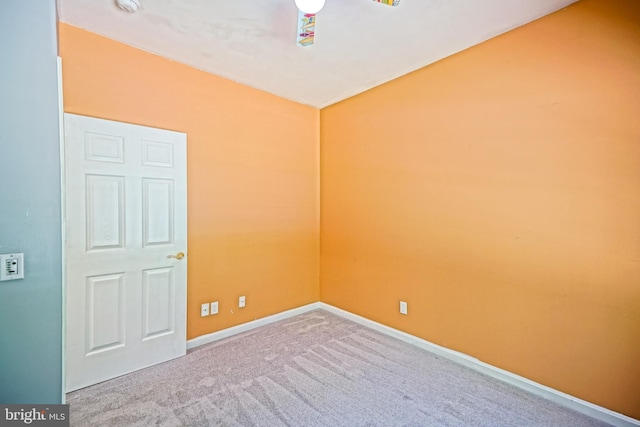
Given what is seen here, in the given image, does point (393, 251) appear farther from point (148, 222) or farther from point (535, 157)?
point (148, 222)

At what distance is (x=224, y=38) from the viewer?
86.6 inches

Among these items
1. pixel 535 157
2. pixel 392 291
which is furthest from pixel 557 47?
pixel 392 291

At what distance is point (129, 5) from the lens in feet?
6.03

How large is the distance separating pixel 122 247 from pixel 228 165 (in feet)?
3.90

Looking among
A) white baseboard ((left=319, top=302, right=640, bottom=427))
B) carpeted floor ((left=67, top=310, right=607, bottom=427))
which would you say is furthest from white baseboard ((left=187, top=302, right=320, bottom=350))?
white baseboard ((left=319, top=302, right=640, bottom=427))

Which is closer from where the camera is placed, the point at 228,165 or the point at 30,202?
the point at 30,202

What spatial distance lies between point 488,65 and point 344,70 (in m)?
1.22

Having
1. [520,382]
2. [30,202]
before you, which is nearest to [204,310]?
[30,202]

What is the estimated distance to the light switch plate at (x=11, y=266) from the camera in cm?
124

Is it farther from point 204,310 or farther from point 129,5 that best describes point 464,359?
point 129,5

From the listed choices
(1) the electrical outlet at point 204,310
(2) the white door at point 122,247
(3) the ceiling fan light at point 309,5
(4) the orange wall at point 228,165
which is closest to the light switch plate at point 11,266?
(2) the white door at point 122,247

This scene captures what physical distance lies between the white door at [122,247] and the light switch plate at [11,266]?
872mm

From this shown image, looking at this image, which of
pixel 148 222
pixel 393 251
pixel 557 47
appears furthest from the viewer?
pixel 393 251

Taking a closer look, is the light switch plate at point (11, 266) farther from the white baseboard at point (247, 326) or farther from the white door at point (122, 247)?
the white baseboard at point (247, 326)
